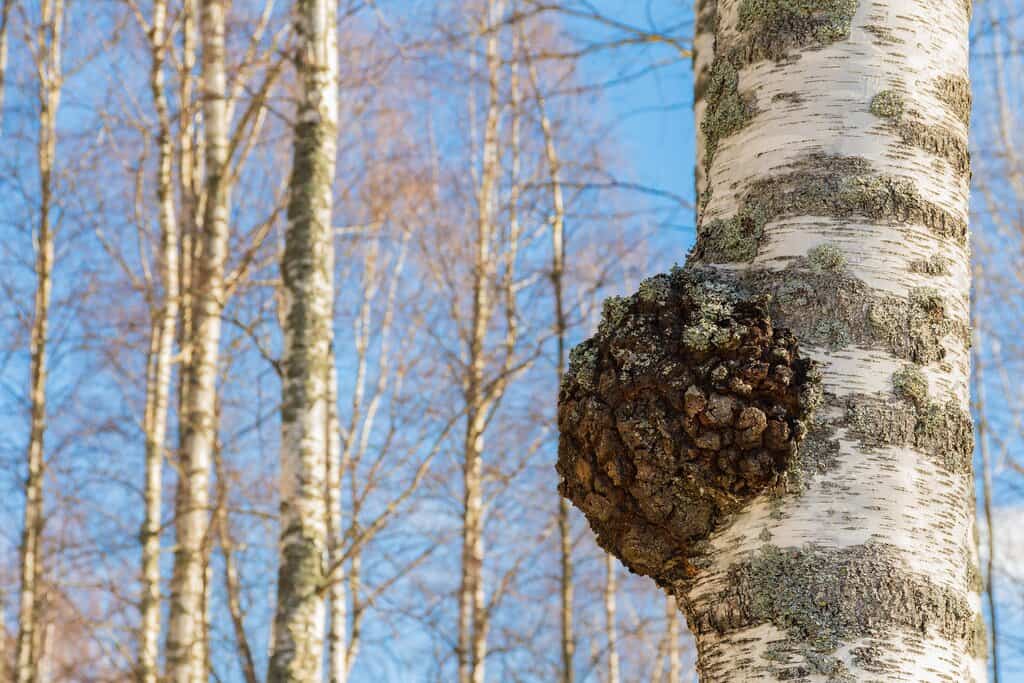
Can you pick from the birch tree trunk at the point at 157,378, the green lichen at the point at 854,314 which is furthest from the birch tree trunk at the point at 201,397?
the green lichen at the point at 854,314

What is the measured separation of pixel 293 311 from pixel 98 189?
597cm

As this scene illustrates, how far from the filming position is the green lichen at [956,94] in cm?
144

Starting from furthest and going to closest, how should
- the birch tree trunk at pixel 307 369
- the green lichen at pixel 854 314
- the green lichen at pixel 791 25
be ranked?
the birch tree trunk at pixel 307 369, the green lichen at pixel 791 25, the green lichen at pixel 854 314

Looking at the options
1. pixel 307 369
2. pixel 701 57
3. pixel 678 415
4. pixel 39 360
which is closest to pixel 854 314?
pixel 678 415

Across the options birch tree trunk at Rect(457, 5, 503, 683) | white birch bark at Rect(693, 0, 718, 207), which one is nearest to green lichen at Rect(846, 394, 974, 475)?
white birch bark at Rect(693, 0, 718, 207)

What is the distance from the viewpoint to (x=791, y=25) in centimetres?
145

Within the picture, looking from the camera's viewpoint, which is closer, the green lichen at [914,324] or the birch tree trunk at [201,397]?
the green lichen at [914,324]

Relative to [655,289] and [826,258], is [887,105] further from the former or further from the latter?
[655,289]

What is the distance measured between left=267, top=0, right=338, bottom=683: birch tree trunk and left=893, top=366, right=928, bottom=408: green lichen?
329 centimetres

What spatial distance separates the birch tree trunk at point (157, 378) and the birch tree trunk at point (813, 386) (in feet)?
18.4

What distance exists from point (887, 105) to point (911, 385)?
1.25 ft

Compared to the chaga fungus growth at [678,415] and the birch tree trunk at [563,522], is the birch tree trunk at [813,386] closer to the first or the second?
the chaga fungus growth at [678,415]

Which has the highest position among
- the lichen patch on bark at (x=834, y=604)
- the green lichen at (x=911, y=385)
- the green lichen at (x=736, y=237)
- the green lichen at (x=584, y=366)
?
the green lichen at (x=736, y=237)

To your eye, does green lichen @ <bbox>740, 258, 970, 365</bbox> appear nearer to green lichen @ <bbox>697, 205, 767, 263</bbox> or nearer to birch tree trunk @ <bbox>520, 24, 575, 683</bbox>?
green lichen @ <bbox>697, 205, 767, 263</bbox>
